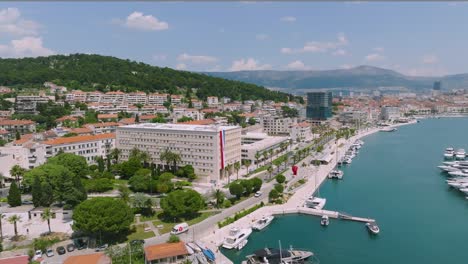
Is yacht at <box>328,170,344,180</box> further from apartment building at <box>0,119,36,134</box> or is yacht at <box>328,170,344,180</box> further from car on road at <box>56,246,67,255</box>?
apartment building at <box>0,119,36,134</box>

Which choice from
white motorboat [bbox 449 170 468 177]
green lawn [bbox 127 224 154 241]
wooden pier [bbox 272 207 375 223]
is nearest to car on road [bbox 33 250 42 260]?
green lawn [bbox 127 224 154 241]

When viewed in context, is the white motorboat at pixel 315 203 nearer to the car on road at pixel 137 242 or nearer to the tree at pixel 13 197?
the car on road at pixel 137 242

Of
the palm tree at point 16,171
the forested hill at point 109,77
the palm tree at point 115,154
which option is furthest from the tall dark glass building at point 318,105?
the palm tree at point 16,171

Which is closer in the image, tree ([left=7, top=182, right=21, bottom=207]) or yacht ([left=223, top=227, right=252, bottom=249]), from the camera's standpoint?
yacht ([left=223, top=227, right=252, bottom=249])

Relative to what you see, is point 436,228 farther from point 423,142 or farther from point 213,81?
point 213,81

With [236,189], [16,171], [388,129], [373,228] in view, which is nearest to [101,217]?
[236,189]

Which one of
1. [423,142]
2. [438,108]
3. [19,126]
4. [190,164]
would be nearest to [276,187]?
[190,164]
